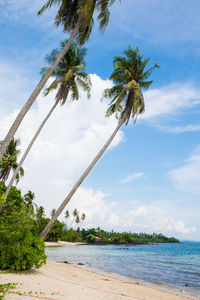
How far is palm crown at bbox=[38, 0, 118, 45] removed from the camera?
10.5 m

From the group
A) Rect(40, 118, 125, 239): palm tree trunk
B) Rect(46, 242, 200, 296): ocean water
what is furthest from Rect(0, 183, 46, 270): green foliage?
Rect(46, 242, 200, 296): ocean water

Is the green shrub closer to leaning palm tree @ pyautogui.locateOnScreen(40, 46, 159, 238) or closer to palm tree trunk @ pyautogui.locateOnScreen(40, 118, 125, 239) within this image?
palm tree trunk @ pyautogui.locateOnScreen(40, 118, 125, 239)

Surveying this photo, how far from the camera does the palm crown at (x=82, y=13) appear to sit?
10.5m

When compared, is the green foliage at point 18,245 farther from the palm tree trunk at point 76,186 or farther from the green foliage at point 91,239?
the green foliage at point 91,239

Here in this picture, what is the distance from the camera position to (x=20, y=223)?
1098 centimetres

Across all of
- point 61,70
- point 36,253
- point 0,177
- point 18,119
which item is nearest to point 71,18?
point 61,70

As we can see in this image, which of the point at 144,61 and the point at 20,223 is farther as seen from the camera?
the point at 144,61

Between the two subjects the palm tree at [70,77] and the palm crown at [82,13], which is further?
the palm tree at [70,77]

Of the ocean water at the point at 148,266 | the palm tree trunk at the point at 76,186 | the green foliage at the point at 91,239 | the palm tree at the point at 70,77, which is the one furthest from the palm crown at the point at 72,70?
the green foliage at the point at 91,239

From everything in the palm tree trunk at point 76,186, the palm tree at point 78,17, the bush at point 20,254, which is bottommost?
the bush at point 20,254

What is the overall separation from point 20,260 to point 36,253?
0.73 m

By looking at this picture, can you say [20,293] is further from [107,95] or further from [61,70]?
[61,70]

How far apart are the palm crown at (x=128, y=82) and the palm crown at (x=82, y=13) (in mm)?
4656

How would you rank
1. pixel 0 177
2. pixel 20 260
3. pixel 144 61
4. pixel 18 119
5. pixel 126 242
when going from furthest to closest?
pixel 126 242, pixel 0 177, pixel 144 61, pixel 20 260, pixel 18 119
